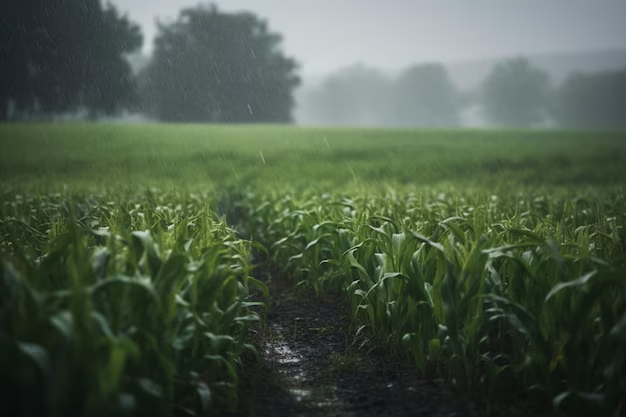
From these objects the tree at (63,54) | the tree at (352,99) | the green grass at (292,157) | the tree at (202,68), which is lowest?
the green grass at (292,157)

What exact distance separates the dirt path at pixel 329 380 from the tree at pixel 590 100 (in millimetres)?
51559

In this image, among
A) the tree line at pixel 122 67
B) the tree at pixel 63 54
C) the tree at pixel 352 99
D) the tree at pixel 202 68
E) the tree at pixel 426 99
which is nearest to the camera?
the tree at pixel 63 54

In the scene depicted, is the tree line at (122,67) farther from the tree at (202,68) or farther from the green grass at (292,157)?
the green grass at (292,157)

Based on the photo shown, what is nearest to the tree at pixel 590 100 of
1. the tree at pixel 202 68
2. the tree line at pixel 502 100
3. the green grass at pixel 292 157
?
the tree line at pixel 502 100

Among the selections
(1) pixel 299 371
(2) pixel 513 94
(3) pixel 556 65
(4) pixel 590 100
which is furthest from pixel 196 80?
(3) pixel 556 65

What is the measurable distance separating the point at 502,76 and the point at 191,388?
2174 inches

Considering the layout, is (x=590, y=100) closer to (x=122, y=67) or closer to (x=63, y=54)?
(x=122, y=67)

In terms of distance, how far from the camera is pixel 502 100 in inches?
2021

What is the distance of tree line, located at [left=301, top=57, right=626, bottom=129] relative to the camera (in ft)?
165

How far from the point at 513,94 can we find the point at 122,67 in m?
47.1

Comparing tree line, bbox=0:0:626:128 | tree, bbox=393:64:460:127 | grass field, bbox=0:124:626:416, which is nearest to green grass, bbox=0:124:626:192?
tree line, bbox=0:0:626:128

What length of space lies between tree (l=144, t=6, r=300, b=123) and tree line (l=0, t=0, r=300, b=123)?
0.14ft

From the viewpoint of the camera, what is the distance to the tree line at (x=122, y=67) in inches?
319

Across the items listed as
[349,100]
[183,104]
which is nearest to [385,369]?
[183,104]
